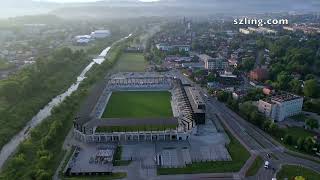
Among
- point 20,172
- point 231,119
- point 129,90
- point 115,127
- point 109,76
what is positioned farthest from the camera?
point 109,76

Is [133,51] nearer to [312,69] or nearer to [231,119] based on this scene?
[312,69]

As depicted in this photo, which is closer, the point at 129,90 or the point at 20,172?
the point at 20,172

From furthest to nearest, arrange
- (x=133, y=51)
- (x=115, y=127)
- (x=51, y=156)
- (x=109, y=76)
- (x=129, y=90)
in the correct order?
(x=133, y=51), (x=109, y=76), (x=129, y=90), (x=115, y=127), (x=51, y=156)

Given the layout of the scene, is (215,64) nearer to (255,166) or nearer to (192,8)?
(255,166)

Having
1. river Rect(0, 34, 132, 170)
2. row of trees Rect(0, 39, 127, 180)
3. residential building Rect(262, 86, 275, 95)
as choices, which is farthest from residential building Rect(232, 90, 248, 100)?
river Rect(0, 34, 132, 170)

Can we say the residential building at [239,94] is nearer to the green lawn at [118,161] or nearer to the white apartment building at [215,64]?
the white apartment building at [215,64]

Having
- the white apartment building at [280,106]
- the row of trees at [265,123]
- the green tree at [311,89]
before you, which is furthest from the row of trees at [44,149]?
the green tree at [311,89]

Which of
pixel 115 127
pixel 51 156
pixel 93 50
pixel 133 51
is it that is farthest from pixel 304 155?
pixel 93 50
